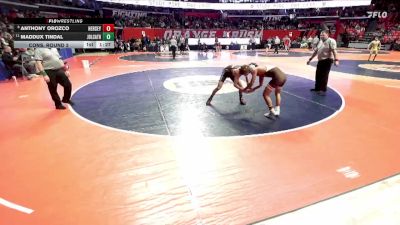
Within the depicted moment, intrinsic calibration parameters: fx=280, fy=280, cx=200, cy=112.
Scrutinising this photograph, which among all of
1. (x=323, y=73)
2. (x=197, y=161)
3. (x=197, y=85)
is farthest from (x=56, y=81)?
(x=323, y=73)

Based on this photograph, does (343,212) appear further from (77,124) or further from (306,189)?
(77,124)

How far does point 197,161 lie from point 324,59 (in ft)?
19.4

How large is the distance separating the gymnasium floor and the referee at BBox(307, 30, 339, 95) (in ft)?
3.16

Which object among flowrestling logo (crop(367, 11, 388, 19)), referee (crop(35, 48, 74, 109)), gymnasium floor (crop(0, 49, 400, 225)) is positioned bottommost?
gymnasium floor (crop(0, 49, 400, 225))

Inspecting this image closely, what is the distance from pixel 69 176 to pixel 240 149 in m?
2.47

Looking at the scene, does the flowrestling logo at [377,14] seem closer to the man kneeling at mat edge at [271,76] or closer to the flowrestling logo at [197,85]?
the flowrestling logo at [197,85]

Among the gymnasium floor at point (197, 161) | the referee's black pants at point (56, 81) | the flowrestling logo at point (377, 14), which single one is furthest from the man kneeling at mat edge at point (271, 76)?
the flowrestling logo at point (377, 14)

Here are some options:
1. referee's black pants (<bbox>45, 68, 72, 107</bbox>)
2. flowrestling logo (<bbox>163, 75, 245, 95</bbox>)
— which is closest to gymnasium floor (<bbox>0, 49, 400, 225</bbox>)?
referee's black pants (<bbox>45, 68, 72, 107</bbox>)

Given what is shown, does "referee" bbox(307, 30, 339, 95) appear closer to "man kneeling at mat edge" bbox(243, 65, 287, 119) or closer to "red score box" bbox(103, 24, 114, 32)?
"man kneeling at mat edge" bbox(243, 65, 287, 119)

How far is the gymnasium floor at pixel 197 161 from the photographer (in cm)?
297

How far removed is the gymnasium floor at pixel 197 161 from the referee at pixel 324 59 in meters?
0.96

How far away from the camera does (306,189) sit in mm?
3332
